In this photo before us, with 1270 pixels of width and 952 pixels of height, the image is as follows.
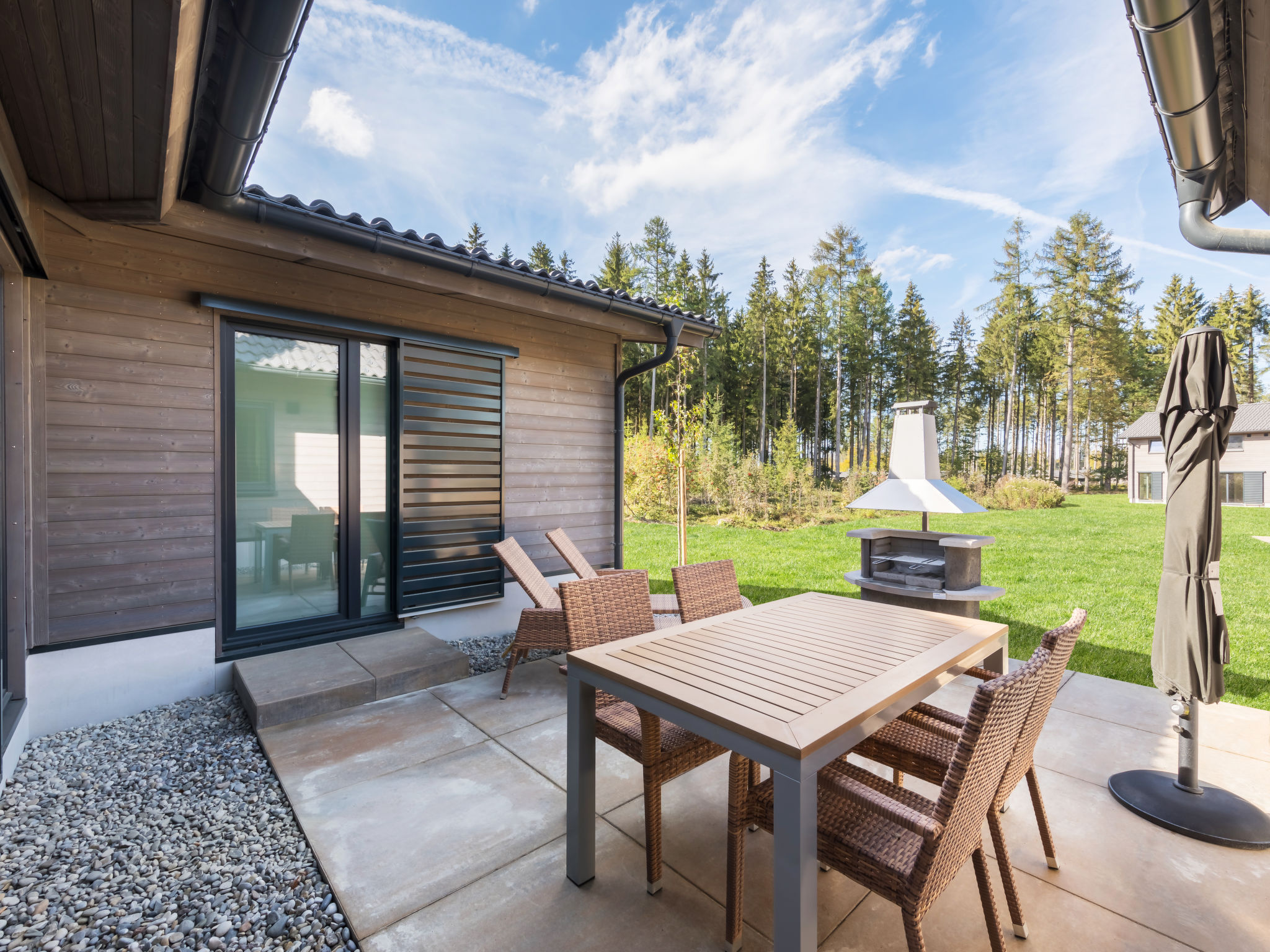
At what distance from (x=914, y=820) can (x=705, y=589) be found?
164 centimetres

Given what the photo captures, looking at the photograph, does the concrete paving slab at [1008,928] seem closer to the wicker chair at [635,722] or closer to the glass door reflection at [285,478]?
the wicker chair at [635,722]

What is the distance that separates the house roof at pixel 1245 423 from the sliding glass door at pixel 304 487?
18332mm

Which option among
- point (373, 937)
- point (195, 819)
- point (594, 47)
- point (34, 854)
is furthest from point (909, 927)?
point (594, 47)

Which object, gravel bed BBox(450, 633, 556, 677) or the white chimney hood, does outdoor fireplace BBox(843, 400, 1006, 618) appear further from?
gravel bed BBox(450, 633, 556, 677)

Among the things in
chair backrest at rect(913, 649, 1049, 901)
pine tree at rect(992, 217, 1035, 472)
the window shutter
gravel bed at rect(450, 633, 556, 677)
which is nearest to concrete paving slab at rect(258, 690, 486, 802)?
gravel bed at rect(450, 633, 556, 677)

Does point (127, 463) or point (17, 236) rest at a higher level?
point (17, 236)

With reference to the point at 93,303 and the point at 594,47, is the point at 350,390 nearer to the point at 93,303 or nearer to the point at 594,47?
the point at 93,303

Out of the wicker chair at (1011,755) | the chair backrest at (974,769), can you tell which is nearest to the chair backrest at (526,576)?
the wicker chair at (1011,755)

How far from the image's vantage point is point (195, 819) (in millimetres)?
2145

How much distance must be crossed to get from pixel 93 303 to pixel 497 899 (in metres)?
3.56

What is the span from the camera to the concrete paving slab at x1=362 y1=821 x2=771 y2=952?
1583 millimetres

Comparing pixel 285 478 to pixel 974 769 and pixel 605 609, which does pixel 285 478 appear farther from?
pixel 974 769

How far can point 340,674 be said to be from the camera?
127 inches

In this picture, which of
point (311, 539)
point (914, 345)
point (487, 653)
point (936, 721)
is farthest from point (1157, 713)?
point (914, 345)
